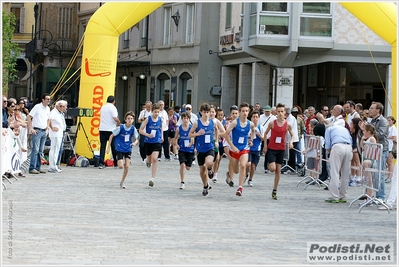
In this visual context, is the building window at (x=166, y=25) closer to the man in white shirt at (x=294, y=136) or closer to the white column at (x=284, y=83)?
the white column at (x=284, y=83)

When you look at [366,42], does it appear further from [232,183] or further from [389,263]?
[389,263]

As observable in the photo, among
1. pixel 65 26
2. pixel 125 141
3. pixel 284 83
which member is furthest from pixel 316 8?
pixel 65 26

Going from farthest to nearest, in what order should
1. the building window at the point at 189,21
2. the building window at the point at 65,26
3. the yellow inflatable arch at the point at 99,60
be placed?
the building window at the point at 65,26, the building window at the point at 189,21, the yellow inflatable arch at the point at 99,60

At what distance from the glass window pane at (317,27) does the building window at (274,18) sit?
79 centimetres

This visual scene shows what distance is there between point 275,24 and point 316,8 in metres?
1.80

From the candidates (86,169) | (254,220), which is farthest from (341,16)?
(254,220)

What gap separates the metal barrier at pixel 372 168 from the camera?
15781 millimetres

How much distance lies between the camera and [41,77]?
6688cm

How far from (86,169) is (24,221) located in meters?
11.5

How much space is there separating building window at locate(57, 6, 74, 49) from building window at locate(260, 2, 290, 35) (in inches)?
1197

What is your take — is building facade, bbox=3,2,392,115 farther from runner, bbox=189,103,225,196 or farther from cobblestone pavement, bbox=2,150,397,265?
cobblestone pavement, bbox=2,150,397,265

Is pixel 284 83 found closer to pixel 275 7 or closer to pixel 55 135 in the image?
pixel 275 7

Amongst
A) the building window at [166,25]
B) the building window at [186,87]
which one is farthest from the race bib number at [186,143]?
the building window at [166,25]

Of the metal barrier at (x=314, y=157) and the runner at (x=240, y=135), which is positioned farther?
the metal barrier at (x=314, y=157)
